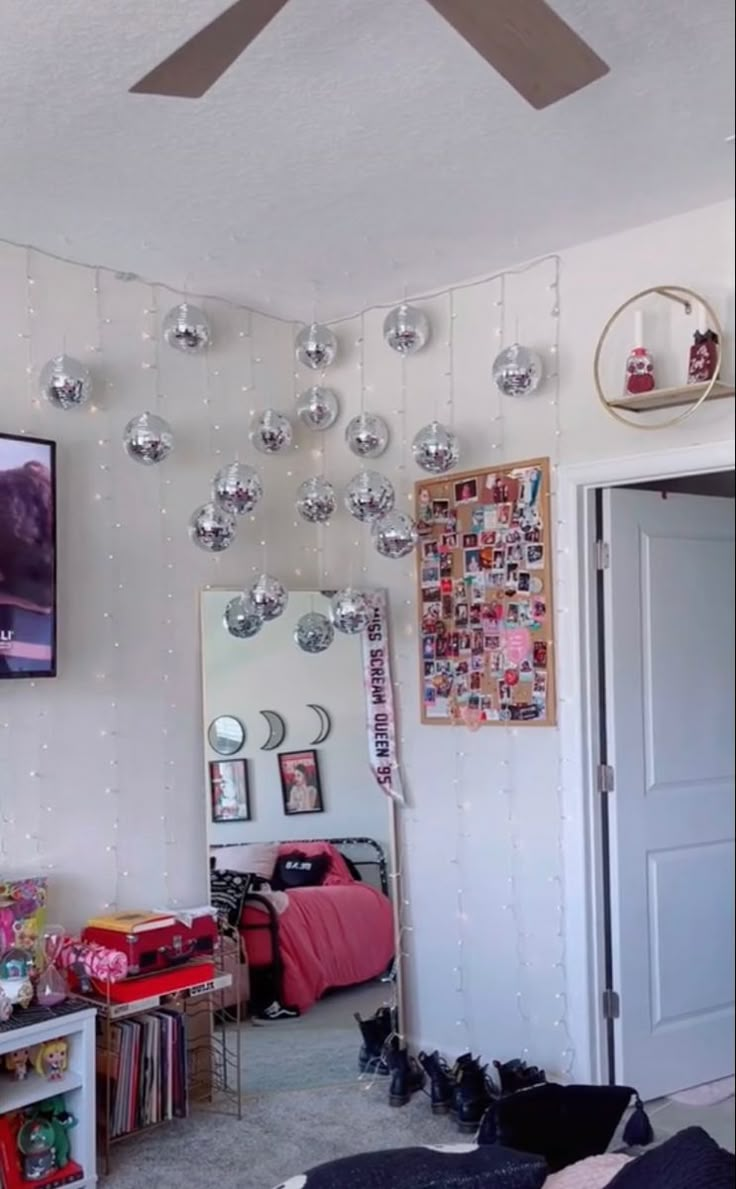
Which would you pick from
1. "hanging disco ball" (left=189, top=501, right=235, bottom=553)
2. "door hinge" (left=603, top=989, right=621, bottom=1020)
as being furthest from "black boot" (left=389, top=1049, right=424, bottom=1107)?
"hanging disco ball" (left=189, top=501, right=235, bottom=553)

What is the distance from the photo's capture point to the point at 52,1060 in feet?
8.28

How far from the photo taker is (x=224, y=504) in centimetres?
301

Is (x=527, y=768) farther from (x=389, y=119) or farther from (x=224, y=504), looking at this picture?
(x=389, y=119)

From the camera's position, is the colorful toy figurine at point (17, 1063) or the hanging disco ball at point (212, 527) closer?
the colorful toy figurine at point (17, 1063)

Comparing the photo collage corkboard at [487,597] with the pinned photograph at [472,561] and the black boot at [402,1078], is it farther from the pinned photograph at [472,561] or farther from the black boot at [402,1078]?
the black boot at [402,1078]

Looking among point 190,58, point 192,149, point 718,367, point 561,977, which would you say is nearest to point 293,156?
point 192,149

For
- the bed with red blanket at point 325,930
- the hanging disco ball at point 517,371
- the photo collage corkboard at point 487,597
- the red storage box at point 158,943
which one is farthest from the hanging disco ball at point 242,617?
the hanging disco ball at point 517,371

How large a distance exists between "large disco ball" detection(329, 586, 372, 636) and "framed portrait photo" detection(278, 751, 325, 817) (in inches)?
17.4

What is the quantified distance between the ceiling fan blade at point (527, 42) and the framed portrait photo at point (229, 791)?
6.99ft

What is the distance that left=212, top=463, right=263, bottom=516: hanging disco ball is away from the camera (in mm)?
3004

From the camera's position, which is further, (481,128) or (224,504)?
(224,504)

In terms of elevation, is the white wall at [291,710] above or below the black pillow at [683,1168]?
above

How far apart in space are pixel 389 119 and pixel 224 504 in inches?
45.2

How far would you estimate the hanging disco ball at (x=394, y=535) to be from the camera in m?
3.09
